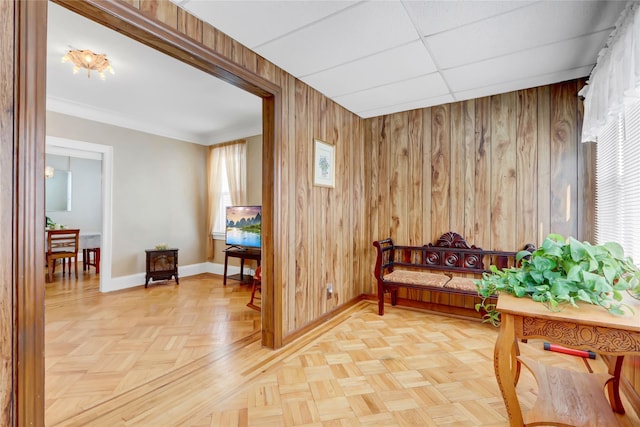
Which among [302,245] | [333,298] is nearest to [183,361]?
[302,245]

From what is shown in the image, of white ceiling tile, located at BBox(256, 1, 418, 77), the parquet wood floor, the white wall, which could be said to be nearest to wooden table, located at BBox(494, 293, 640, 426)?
the parquet wood floor

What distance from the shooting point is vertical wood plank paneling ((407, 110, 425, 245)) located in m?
3.59

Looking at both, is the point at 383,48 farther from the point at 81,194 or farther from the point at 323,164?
the point at 81,194

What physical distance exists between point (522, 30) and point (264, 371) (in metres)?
3.00

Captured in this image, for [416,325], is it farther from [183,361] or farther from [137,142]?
[137,142]

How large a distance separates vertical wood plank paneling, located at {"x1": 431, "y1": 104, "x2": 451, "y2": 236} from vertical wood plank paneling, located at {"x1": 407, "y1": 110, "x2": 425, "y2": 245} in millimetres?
140

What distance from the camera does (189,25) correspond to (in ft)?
5.99

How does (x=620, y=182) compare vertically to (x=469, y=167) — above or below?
below

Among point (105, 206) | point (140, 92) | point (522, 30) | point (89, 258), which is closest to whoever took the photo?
point (522, 30)

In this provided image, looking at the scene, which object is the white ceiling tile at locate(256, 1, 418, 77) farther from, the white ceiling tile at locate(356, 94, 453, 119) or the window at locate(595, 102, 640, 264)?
the window at locate(595, 102, 640, 264)

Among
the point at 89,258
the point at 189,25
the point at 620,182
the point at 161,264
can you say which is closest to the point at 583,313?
the point at 620,182

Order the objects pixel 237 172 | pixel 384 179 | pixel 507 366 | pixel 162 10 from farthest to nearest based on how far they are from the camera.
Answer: pixel 237 172, pixel 384 179, pixel 162 10, pixel 507 366

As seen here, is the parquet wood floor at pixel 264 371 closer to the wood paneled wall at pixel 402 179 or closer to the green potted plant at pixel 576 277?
the wood paneled wall at pixel 402 179

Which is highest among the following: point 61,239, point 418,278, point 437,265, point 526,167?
point 526,167
